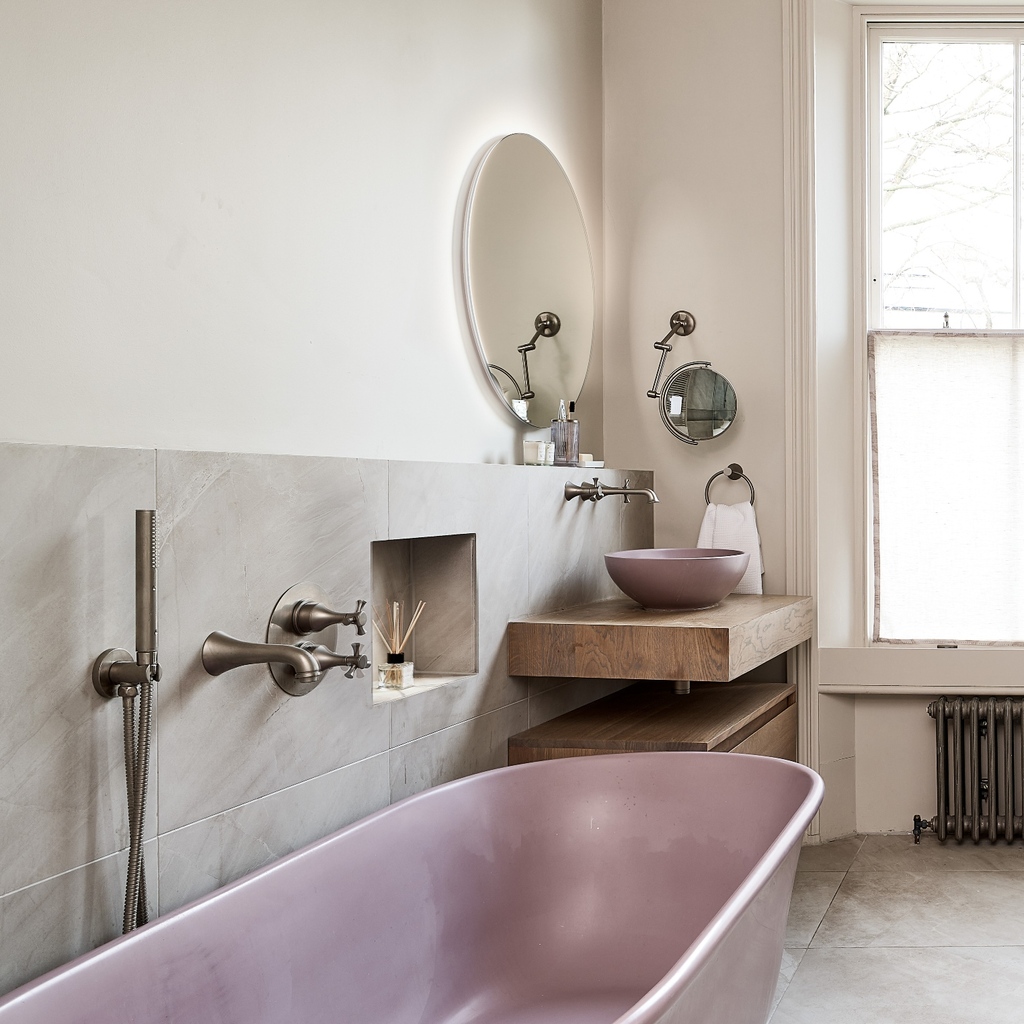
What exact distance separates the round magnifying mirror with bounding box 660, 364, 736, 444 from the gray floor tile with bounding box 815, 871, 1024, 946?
1.46 meters

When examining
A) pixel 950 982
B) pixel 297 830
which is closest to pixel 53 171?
pixel 297 830

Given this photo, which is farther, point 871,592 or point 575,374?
point 871,592

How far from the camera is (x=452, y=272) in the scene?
8.97ft

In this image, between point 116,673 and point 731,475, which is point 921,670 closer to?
point 731,475

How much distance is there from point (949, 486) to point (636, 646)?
65.2 inches

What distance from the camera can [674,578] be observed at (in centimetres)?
286

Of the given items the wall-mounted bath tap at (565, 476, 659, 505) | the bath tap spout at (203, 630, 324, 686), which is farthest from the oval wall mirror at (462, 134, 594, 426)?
the bath tap spout at (203, 630, 324, 686)

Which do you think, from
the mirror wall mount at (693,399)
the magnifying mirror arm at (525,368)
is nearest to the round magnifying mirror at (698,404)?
the mirror wall mount at (693,399)

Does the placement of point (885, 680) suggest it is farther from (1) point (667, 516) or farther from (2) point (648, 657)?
(2) point (648, 657)

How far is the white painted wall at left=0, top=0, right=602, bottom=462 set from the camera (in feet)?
5.18

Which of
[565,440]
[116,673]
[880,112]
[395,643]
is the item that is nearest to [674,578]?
[565,440]

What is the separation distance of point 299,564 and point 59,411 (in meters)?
0.52

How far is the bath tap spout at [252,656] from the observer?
1690 mm

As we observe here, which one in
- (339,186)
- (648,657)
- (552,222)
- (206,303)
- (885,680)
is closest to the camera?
(206,303)
